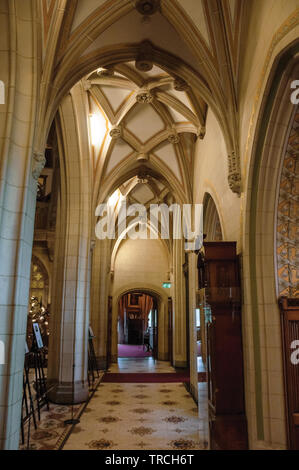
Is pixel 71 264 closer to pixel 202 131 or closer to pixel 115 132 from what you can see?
pixel 115 132

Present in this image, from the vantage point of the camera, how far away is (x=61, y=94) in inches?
208

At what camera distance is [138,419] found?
21.2 feet

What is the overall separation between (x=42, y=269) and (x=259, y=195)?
1151 centimetres

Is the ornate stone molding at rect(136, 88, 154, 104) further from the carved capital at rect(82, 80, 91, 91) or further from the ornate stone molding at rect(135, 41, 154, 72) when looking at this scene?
the ornate stone molding at rect(135, 41, 154, 72)

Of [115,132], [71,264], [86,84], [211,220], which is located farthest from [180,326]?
[86,84]

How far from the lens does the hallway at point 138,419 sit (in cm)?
514

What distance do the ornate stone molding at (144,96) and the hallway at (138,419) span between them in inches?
255

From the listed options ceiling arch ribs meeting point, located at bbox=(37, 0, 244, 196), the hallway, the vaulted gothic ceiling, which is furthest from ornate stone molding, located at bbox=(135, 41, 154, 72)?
the hallway

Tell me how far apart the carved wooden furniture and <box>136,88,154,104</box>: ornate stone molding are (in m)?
5.59

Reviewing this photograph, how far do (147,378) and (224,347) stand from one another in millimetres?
7046

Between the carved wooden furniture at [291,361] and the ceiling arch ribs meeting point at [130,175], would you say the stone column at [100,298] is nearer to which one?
the ceiling arch ribs meeting point at [130,175]

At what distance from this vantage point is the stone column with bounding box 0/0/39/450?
3756 millimetres

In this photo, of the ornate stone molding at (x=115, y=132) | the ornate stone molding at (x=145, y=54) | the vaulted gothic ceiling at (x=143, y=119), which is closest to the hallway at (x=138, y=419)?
the vaulted gothic ceiling at (x=143, y=119)

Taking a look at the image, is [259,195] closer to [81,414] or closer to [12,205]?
[12,205]
